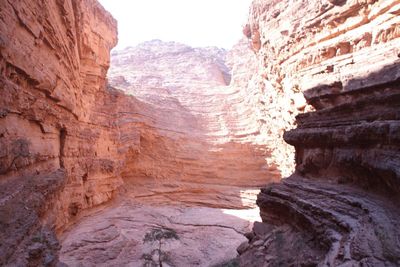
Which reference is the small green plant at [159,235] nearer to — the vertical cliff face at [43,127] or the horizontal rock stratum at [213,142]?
the horizontal rock stratum at [213,142]

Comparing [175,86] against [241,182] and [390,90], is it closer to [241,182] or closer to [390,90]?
[241,182]

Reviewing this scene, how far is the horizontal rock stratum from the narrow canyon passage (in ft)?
0.33

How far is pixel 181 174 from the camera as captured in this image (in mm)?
17422

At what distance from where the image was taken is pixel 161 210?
43.1 feet

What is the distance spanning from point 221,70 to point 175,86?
9076 mm

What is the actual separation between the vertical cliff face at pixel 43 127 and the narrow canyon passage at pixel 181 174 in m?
1.81

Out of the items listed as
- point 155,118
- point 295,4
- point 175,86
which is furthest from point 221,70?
point 295,4

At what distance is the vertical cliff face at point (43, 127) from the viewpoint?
3388 mm

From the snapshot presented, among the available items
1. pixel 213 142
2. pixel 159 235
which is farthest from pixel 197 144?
pixel 159 235

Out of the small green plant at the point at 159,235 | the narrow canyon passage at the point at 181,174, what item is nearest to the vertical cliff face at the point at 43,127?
the narrow canyon passage at the point at 181,174

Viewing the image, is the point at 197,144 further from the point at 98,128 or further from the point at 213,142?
the point at 98,128

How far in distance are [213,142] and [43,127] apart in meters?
13.5

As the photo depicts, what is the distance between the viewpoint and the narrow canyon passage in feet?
25.5

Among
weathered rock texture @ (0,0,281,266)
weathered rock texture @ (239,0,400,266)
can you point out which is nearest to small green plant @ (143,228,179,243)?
weathered rock texture @ (0,0,281,266)
